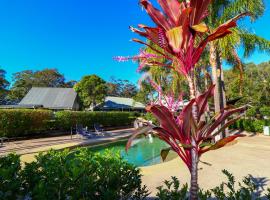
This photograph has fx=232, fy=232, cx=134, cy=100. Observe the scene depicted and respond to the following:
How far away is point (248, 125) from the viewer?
18859 millimetres

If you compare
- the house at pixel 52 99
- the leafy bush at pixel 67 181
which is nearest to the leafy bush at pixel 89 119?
the house at pixel 52 99

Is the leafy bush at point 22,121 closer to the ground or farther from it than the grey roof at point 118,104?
closer to the ground

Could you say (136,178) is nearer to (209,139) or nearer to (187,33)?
(209,139)

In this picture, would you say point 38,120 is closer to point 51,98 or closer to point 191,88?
point 51,98

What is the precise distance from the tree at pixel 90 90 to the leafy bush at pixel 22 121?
17.2 metres

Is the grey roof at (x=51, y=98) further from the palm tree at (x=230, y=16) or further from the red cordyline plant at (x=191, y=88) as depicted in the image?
the red cordyline plant at (x=191, y=88)

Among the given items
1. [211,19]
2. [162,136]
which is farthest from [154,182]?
[211,19]

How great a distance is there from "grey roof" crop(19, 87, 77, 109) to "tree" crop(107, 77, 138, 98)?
3494 centimetres

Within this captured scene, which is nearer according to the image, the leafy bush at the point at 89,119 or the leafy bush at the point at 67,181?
the leafy bush at the point at 67,181

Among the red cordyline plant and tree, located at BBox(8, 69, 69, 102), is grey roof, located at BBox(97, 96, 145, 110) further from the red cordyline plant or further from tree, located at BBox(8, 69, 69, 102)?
the red cordyline plant

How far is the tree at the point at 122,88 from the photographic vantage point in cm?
7219

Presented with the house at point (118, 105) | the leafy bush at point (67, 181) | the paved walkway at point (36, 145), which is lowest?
the paved walkway at point (36, 145)

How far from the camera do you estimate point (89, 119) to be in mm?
23516

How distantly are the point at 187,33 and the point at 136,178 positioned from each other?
2.18m
